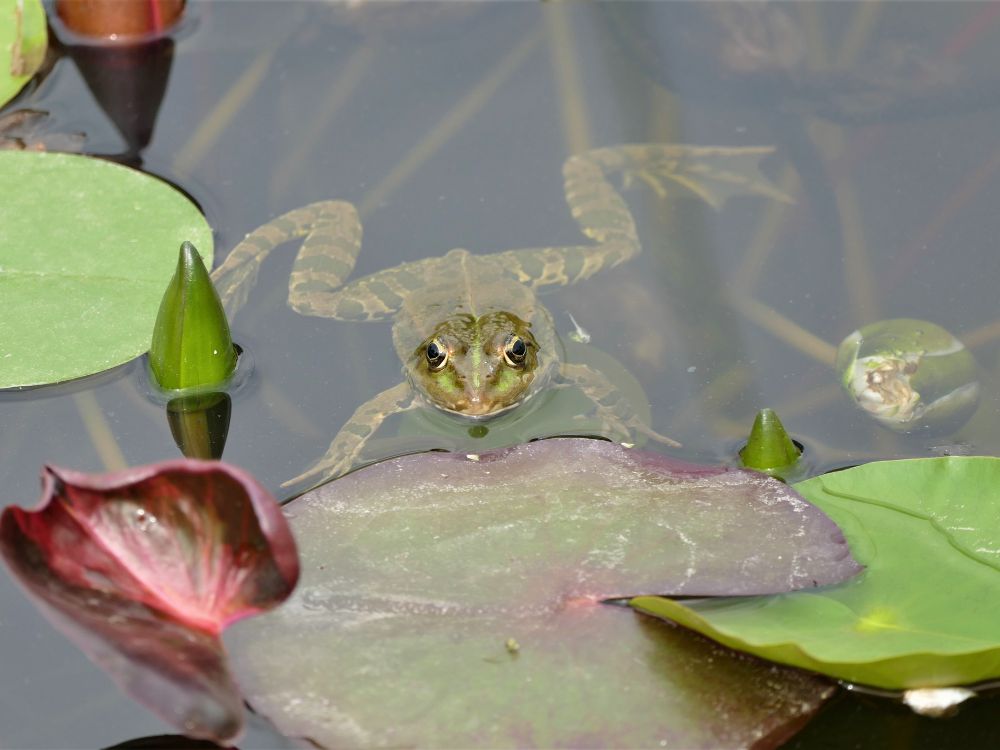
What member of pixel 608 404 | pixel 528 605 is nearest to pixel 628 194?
pixel 608 404

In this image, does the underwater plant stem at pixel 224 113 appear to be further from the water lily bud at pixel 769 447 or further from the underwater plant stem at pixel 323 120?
the water lily bud at pixel 769 447

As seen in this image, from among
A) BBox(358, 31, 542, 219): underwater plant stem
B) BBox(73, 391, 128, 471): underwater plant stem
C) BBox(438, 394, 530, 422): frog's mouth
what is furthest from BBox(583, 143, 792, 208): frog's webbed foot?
BBox(73, 391, 128, 471): underwater plant stem

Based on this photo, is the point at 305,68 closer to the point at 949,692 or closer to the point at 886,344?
the point at 886,344

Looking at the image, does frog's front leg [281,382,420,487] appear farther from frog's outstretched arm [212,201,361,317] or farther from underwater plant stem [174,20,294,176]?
underwater plant stem [174,20,294,176]

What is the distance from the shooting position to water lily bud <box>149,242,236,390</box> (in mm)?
3293

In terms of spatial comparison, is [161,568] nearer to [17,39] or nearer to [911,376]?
[911,376]

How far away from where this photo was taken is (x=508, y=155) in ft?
16.0

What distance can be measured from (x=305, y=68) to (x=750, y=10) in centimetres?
219

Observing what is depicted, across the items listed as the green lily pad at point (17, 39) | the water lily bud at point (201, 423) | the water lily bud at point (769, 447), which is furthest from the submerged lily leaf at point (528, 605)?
the green lily pad at point (17, 39)

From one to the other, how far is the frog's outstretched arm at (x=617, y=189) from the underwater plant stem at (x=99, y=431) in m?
1.69

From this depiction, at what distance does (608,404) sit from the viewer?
389 centimetres

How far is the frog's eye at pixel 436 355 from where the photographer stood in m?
4.01

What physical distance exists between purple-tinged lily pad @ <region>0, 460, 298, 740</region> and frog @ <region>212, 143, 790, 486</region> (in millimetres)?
1020

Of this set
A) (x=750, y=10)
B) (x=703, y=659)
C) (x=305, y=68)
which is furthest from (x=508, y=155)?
(x=703, y=659)
